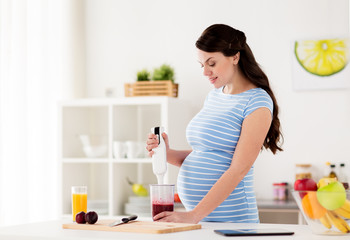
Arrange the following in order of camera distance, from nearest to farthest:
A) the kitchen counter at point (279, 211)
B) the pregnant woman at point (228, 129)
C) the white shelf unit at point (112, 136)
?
the pregnant woman at point (228, 129)
the kitchen counter at point (279, 211)
the white shelf unit at point (112, 136)

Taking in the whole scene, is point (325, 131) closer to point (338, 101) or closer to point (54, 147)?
point (338, 101)

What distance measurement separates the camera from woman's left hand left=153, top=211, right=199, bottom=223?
182 cm

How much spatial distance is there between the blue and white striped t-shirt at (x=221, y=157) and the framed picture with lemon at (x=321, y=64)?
1.82 metres

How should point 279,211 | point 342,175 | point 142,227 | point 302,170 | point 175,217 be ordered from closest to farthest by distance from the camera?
point 142,227 < point 175,217 < point 279,211 < point 342,175 < point 302,170

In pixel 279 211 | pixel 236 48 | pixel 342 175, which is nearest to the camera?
pixel 236 48

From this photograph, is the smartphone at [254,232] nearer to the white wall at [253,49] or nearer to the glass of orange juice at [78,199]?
the glass of orange juice at [78,199]

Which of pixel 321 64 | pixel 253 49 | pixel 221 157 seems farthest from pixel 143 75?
pixel 221 157

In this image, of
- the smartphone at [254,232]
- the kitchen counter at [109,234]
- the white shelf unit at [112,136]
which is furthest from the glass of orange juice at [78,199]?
the white shelf unit at [112,136]

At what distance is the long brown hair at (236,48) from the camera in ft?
6.97

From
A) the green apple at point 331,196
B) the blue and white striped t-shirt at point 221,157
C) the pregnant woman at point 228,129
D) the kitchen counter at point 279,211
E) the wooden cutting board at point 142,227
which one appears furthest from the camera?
the kitchen counter at point 279,211

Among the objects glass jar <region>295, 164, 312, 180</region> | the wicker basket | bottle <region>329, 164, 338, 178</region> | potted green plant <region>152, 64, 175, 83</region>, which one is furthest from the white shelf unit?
bottle <region>329, 164, 338, 178</region>

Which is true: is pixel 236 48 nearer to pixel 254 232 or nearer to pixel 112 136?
pixel 254 232

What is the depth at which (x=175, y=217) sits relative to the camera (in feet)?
5.98

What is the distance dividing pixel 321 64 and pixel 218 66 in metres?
1.88
